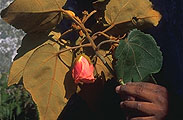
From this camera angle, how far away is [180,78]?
2.36ft

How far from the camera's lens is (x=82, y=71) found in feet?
2.02

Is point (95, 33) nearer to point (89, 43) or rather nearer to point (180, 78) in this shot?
point (89, 43)

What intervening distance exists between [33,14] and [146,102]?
0.70 feet

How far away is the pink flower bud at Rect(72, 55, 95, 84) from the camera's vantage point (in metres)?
0.62

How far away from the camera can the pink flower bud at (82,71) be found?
24.3 inches

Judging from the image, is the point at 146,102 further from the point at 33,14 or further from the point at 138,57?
the point at 33,14

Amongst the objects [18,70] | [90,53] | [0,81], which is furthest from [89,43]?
[0,81]

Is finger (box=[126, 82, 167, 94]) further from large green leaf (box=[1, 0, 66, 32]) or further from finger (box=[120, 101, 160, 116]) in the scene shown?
large green leaf (box=[1, 0, 66, 32])

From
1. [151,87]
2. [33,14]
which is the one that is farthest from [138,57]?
[33,14]

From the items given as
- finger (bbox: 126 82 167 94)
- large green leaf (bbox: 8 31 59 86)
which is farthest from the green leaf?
large green leaf (bbox: 8 31 59 86)

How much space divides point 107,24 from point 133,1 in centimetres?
6

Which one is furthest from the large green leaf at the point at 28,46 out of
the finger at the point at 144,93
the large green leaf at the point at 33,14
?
the finger at the point at 144,93

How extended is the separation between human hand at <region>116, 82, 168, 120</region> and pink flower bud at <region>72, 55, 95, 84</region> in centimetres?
→ 6

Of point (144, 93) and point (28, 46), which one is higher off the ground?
point (28, 46)
